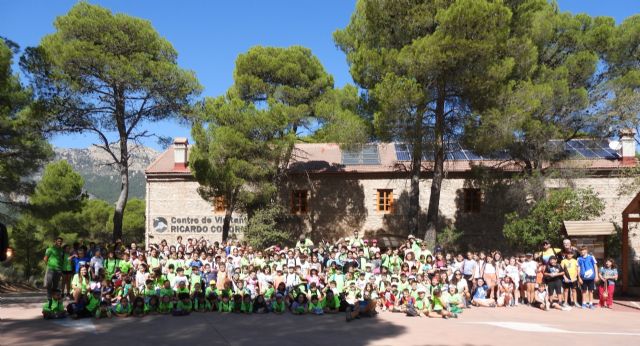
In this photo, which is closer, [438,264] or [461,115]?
[438,264]

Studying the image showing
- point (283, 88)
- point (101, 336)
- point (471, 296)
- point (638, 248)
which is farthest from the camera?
point (283, 88)

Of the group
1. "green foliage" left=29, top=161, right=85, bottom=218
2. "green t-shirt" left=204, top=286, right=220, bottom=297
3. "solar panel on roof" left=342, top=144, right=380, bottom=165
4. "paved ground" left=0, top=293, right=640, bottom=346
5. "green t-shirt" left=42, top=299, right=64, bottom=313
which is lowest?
"paved ground" left=0, top=293, right=640, bottom=346

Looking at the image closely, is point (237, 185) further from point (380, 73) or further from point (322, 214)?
point (380, 73)

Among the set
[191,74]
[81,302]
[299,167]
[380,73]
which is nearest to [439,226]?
[299,167]

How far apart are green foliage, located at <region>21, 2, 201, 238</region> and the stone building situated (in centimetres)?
543

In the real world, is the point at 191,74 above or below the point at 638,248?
above

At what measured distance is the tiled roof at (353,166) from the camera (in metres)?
22.0

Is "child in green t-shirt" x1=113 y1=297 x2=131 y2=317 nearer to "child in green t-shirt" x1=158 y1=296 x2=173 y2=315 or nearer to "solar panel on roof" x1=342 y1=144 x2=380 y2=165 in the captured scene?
"child in green t-shirt" x1=158 y1=296 x2=173 y2=315

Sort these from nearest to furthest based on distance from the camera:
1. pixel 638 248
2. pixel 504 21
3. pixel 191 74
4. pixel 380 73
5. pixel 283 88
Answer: pixel 504 21 < pixel 380 73 < pixel 191 74 < pixel 638 248 < pixel 283 88

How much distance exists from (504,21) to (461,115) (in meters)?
3.38

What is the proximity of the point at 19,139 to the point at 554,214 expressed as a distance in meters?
18.5

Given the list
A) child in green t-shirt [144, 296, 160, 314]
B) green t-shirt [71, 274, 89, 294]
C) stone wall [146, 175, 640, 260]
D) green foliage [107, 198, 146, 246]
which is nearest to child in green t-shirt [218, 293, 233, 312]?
child in green t-shirt [144, 296, 160, 314]

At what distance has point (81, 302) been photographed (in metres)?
10.3

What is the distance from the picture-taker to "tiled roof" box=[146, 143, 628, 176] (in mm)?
22047
